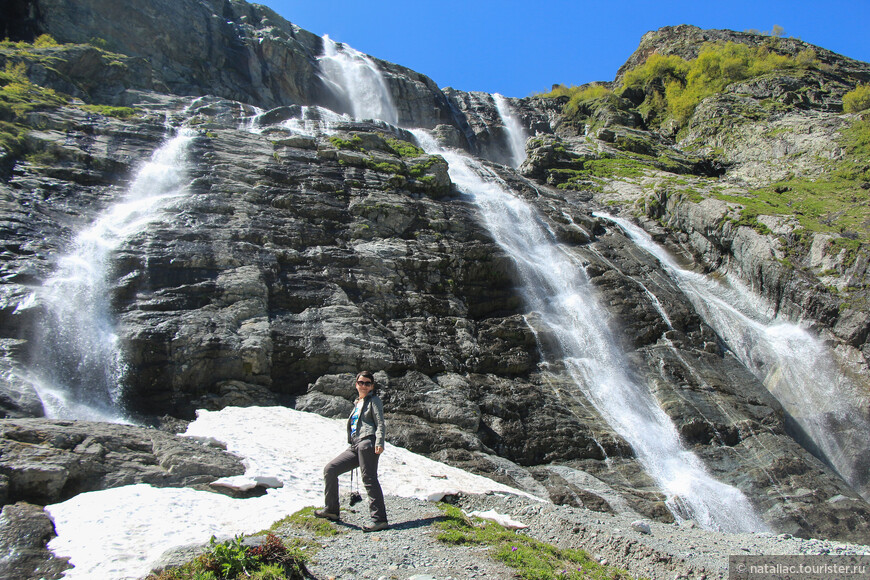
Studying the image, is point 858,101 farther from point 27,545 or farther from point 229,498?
point 27,545

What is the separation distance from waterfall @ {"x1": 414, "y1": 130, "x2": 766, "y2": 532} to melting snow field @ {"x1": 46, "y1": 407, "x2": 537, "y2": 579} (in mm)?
6714

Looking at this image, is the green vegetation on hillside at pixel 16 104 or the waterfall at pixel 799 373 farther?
the green vegetation on hillside at pixel 16 104

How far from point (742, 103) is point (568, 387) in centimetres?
4194

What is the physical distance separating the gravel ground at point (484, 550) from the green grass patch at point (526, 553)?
212 millimetres

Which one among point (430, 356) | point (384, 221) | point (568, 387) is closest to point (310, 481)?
point (430, 356)

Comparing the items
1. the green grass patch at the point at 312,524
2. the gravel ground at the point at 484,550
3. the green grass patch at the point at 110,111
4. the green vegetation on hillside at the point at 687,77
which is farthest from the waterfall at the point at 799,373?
the green vegetation on hillside at the point at 687,77

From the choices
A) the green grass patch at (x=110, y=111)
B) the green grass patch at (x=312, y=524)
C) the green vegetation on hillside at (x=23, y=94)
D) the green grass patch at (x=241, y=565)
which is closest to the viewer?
the green grass patch at (x=241, y=565)

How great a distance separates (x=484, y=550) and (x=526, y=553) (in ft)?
1.95

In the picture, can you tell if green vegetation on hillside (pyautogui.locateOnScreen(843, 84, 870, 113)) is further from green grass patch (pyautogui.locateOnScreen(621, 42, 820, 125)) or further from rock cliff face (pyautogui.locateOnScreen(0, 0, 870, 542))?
green grass patch (pyautogui.locateOnScreen(621, 42, 820, 125))

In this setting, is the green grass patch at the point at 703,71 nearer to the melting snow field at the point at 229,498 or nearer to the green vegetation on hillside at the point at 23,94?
the melting snow field at the point at 229,498

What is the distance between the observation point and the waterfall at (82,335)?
13938 millimetres

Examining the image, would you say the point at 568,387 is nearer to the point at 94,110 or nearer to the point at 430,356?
the point at 430,356

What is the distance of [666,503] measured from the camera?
1427 cm

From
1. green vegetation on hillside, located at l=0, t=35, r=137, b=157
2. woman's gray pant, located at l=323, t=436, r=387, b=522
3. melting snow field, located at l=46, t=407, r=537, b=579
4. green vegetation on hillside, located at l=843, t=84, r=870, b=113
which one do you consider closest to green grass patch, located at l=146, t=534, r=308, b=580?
melting snow field, located at l=46, t=407, r=537, b=579
